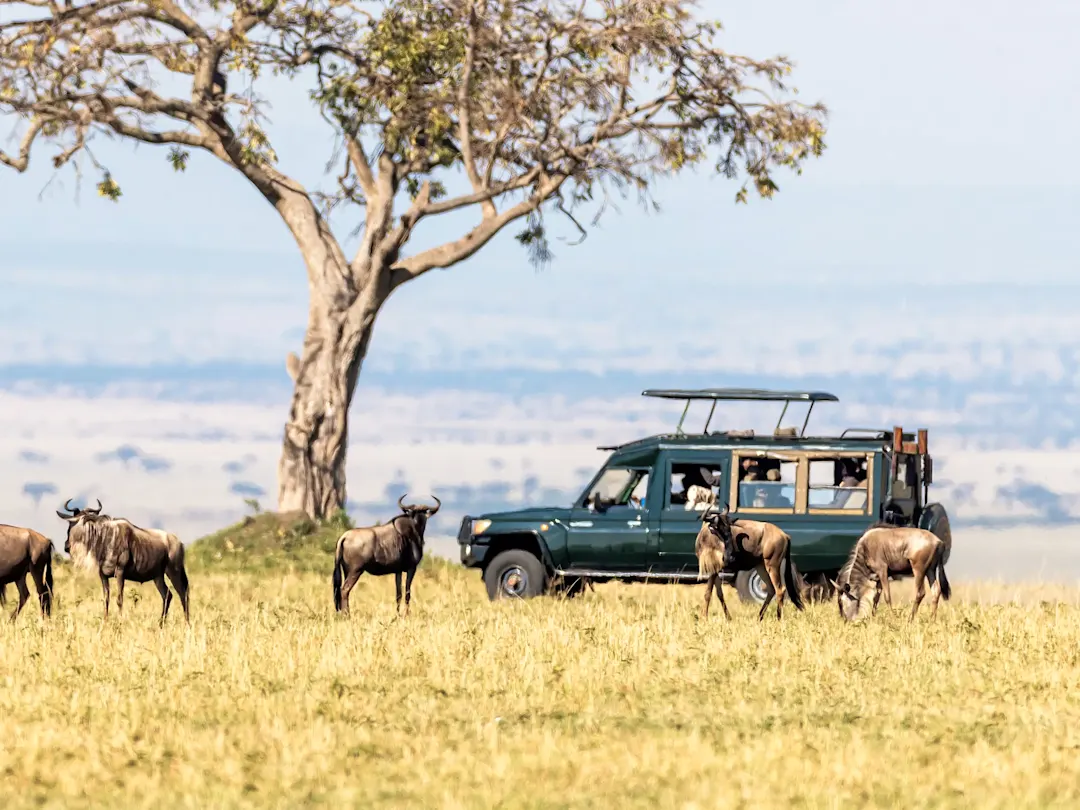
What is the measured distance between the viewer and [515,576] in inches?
865

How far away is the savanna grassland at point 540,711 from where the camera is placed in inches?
386

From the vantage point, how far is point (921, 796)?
31.2 ft

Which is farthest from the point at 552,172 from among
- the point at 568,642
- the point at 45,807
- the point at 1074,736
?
the point at 45,807

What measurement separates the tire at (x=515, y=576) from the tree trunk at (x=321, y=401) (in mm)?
9044

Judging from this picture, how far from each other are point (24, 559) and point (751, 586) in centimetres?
944

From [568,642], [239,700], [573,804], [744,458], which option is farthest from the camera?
[744,458]

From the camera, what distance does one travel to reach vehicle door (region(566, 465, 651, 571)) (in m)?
21.4

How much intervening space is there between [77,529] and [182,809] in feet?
32.3

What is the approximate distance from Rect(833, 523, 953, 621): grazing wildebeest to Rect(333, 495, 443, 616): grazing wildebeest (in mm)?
5305

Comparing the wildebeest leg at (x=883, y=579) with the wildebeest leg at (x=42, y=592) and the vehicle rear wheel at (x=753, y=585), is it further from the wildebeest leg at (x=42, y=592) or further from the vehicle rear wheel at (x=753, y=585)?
the wildebeest leg at (x=42, y=592)

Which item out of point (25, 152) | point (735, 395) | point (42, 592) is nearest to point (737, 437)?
point (735, 395)

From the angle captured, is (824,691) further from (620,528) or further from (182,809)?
(620,528)

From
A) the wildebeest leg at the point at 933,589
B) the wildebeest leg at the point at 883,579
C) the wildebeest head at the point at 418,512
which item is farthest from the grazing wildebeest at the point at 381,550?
the wildebeest leg at the point at 933,589

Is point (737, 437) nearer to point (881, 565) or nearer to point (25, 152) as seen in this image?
point (881, 565)
